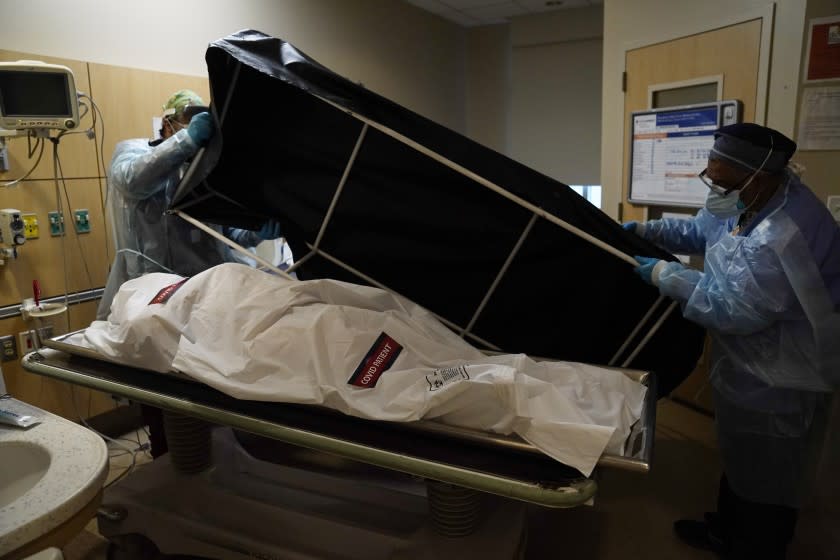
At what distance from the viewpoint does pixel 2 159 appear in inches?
89.0

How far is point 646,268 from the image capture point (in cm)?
151

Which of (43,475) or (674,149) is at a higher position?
(674,149)

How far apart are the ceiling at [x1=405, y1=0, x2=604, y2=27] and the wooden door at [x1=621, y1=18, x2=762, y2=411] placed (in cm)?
217

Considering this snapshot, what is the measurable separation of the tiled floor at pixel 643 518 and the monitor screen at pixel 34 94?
1509mm

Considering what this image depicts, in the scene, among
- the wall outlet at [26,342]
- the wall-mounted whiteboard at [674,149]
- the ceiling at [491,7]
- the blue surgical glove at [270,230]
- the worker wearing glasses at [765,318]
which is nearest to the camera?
the worker wearing glasses at [765,318]

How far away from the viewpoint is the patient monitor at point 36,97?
1833mm

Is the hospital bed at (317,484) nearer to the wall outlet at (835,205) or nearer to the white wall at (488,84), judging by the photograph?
the wall outlet at (835,205)

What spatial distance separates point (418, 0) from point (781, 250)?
4211mm

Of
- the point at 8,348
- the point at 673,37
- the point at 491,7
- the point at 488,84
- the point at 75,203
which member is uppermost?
the point at 491,7

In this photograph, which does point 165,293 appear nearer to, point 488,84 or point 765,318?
point 765,318

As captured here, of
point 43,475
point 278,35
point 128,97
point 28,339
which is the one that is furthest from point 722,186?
point 278,35

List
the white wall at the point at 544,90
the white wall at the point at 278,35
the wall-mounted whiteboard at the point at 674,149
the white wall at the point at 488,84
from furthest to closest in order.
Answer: the white wall at the point at 488,84 < the white wall at the point at 544,90 < the wall-mounted whiteboard at the point at 674,149 < the white wall at the point at 278,35

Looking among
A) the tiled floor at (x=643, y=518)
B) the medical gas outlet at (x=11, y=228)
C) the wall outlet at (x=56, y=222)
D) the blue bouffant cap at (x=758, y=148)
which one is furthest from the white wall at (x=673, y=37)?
the medical gas outlet at (x=11, y=228)

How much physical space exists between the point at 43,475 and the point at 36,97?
138 centimetres
